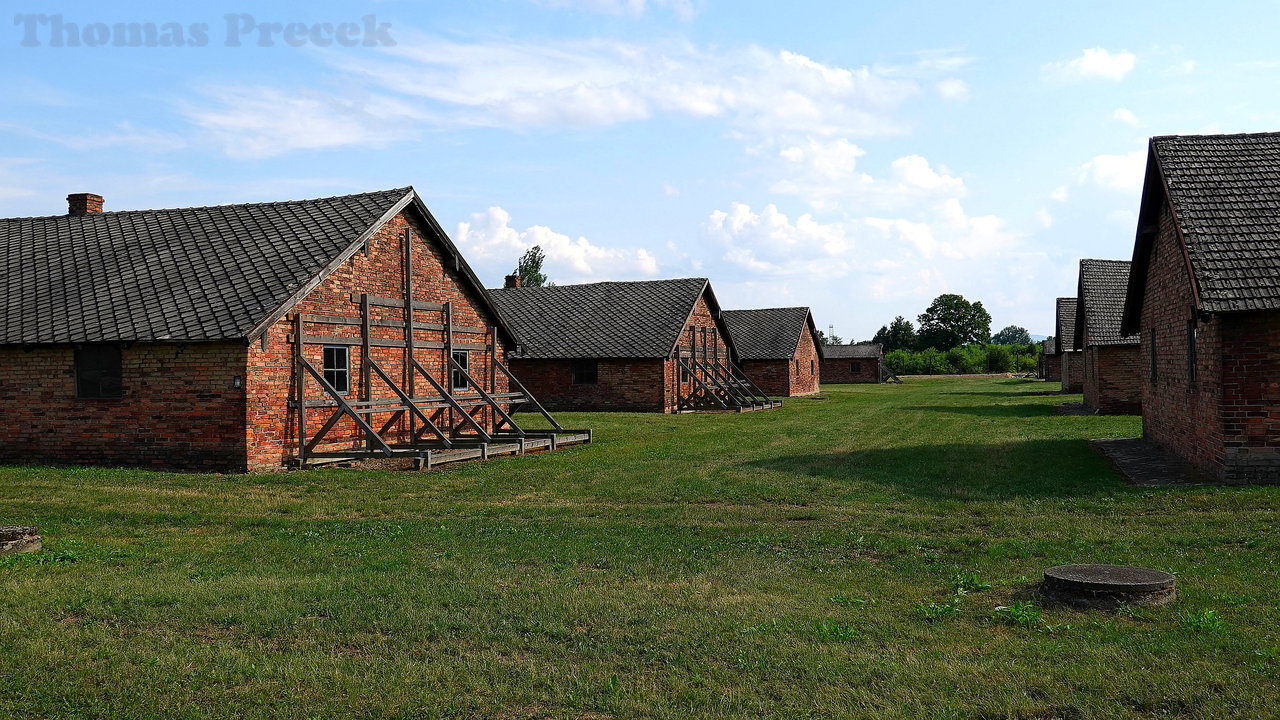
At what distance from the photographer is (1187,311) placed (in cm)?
1552

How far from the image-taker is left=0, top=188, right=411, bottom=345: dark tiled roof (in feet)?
55.7

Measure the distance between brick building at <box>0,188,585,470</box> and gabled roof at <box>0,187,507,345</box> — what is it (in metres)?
0.05

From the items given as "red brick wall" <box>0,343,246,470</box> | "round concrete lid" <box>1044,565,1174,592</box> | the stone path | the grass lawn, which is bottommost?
the grass lawn

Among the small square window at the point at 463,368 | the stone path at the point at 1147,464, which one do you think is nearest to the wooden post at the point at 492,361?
the small square window at the point at 463,368

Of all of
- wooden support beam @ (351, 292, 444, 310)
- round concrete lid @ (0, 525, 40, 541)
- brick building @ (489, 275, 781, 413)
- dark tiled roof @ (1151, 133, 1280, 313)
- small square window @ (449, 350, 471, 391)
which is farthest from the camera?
brick building @ (489, 275, 781, 413)

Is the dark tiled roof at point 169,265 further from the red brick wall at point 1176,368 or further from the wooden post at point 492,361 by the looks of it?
the red brick wall at point 1176,368

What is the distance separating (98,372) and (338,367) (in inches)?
166

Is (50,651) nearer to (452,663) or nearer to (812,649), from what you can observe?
(452,663)

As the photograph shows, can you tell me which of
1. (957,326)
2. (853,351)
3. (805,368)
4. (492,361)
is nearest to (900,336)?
(957,326)

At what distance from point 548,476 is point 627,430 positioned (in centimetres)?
985

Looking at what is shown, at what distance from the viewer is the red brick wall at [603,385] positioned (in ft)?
111

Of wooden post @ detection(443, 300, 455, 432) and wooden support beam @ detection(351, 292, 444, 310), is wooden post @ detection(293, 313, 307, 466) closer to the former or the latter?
wooden support beam @ detection(351, 292, 444, 310)

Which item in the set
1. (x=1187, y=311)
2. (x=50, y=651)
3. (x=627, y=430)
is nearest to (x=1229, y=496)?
(x=1187, y=311)

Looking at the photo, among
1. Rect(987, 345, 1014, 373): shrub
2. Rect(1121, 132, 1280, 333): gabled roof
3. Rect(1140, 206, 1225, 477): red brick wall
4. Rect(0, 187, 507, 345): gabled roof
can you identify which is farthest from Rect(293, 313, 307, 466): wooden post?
Rect(987, 345, 1014, 373): shrub
